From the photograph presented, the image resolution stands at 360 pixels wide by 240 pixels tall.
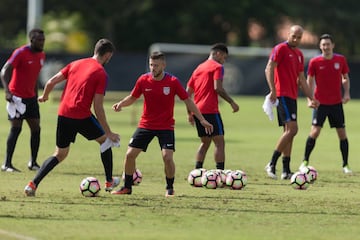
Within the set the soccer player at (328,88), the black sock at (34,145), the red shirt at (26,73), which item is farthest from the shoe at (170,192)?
the soccer player at (328,88)

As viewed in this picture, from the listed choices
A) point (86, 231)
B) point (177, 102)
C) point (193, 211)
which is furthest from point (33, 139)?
point (177, 102)

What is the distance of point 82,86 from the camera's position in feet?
41.3

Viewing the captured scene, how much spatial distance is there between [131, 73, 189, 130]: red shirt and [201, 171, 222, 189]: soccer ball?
1.28 m

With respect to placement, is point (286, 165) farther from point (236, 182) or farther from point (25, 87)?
point (25, 87)

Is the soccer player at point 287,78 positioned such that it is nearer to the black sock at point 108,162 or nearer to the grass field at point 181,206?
the grass field at point 181,206

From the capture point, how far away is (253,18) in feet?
211

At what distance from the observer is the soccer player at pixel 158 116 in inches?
511

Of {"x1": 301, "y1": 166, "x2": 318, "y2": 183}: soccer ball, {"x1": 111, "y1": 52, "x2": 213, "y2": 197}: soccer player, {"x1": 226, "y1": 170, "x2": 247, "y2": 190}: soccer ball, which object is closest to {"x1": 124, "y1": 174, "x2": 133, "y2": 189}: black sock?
{"x1": 111, "y1": 52, "x2": 213, "y2": 197}: soccer player

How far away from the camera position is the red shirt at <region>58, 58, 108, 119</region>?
12508mm

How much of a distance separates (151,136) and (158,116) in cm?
28

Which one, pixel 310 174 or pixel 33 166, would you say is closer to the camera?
pixel 310 174

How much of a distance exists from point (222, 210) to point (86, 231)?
2246 millimetres

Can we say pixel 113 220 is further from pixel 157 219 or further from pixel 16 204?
pixel 16 204

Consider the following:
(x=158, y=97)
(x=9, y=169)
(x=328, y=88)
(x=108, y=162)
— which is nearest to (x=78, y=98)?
(x=158, y=97)
